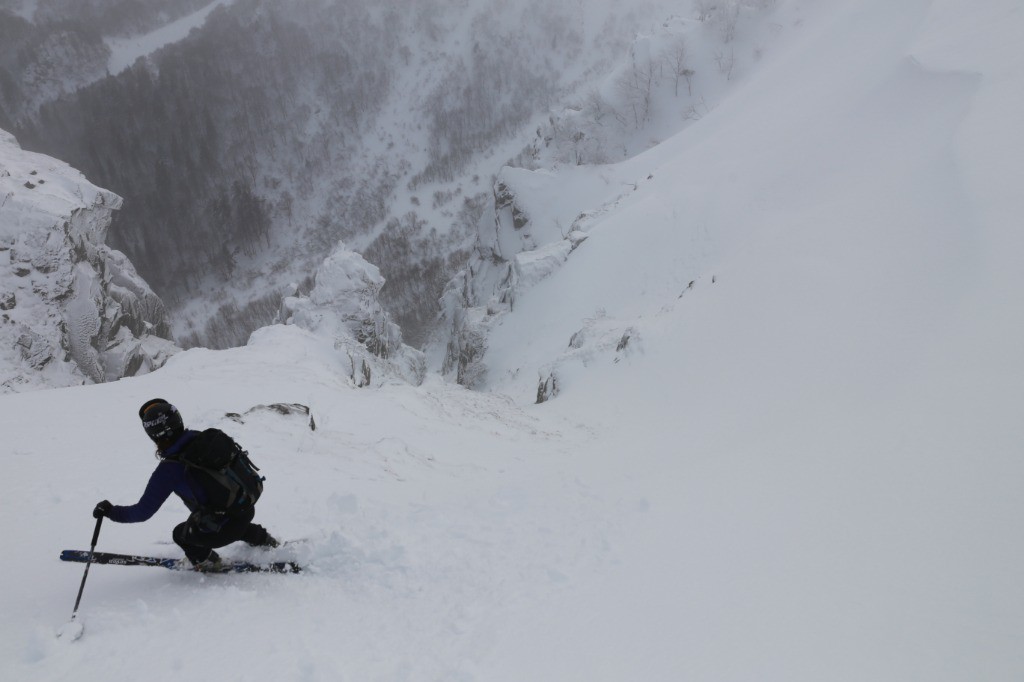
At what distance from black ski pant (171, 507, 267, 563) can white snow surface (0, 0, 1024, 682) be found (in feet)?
1.29

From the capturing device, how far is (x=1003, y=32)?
2145 cm

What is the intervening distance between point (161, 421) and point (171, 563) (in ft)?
6.49

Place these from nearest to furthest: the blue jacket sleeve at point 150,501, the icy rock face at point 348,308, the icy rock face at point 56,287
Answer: the blue jacket sleeve at point 150,501 < the icy rock face at point 348,308 < the icy rock face at point 56,287

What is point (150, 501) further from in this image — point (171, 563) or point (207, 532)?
point (171, 563)

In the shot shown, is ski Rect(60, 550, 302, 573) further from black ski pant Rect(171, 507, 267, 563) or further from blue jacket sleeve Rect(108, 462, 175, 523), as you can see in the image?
blue jacket sleeve Rect(108, 462, 175, 523)

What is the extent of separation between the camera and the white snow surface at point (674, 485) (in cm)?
471

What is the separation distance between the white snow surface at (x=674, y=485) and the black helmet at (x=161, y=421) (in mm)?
1717

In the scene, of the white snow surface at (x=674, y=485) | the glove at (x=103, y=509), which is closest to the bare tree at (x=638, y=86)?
the white snow surface at (x=674, y=485)

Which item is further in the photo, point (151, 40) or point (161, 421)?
point (151, 40)

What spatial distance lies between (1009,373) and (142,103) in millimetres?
155701

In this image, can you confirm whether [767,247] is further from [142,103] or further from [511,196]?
[142,103]

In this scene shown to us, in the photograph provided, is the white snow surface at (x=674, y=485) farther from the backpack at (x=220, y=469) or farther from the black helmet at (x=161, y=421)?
the black helmet at (x=161, y=421)

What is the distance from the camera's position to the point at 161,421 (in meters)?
4.45

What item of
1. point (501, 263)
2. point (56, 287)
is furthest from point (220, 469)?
point (501, 263)
